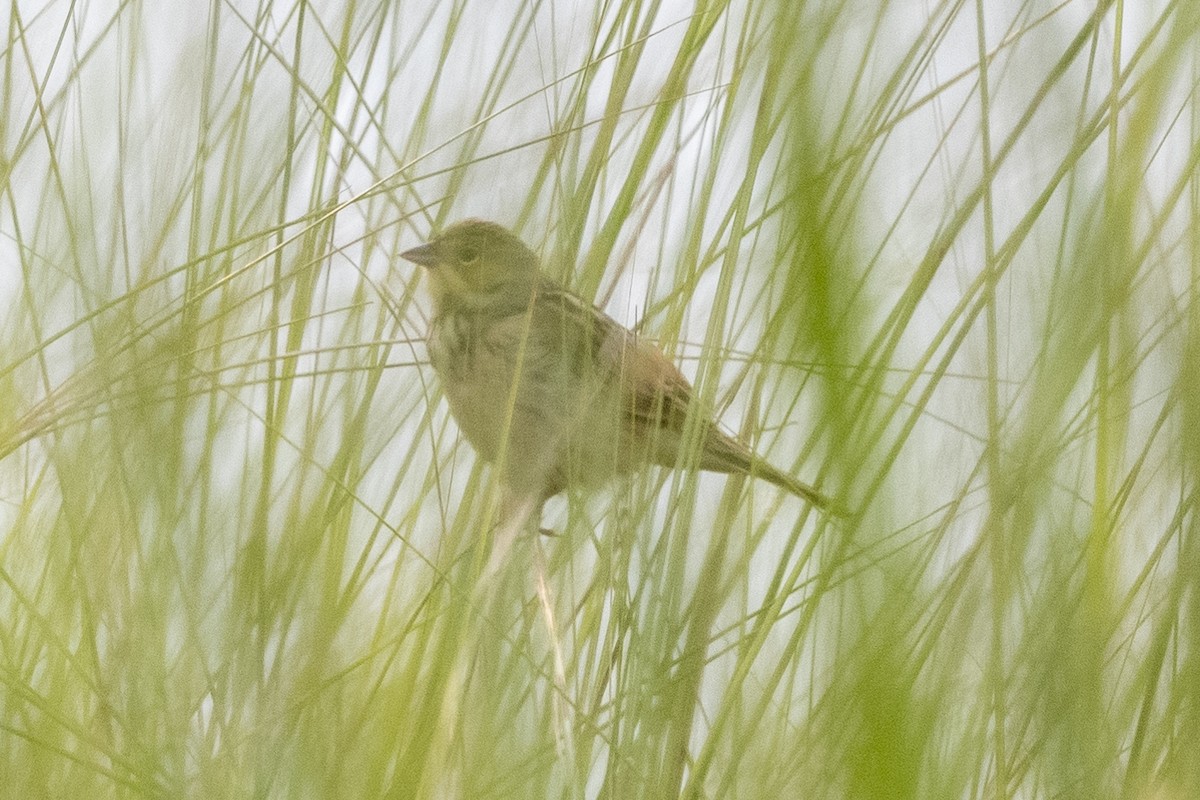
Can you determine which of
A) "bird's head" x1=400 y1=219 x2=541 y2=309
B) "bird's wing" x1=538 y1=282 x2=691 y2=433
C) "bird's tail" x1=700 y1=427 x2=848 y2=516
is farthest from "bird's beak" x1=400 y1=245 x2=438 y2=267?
"bird's tail" x1=700 y1=427 x2=848 y2=516

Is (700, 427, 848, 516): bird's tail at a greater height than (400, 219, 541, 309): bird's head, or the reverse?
(400, 219, 541, 309): bird's head

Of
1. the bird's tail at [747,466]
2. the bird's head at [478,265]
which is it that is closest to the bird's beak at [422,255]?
the bird's head at [478,265]

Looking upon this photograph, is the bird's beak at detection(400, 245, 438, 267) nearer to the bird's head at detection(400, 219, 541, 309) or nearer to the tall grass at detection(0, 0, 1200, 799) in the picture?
the bird's head at detection(400, 219, 541, 309)

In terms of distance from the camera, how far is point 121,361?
1.14m

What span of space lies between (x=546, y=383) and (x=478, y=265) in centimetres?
41

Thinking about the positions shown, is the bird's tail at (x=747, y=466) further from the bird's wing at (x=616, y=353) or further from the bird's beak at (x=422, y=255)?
the bird's beak at (x=422, y=255)

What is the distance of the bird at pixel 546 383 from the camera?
1011 millimetres

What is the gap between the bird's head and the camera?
1.44 meters

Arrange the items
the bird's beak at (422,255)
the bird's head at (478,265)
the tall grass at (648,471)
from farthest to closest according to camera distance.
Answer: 1. the bird's beak at (422,255)
2. the bird's head at (478,265)
3. the tall grass at (648,471)

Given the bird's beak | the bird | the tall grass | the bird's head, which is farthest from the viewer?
the bird's beak

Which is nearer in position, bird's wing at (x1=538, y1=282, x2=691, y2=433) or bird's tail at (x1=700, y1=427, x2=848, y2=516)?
bird's tail at (x1=700, y1=427, x2=848, y2=516)

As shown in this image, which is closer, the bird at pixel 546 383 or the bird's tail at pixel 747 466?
the bird's tail at pixel 747 466

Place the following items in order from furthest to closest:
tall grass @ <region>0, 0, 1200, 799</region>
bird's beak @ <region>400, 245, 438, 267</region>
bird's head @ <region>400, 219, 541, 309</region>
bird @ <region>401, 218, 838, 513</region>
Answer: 1. bird's beak @ <region>400, 245, 438, 267</region>
2. bird's head @ <region>400, 219, 541, 309</region>
3. bird @ <region>401, 218, 838, 513</region>
4. tall grass @ <region>0, 0, 1200, 799</region>

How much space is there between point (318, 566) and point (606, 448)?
24cm
